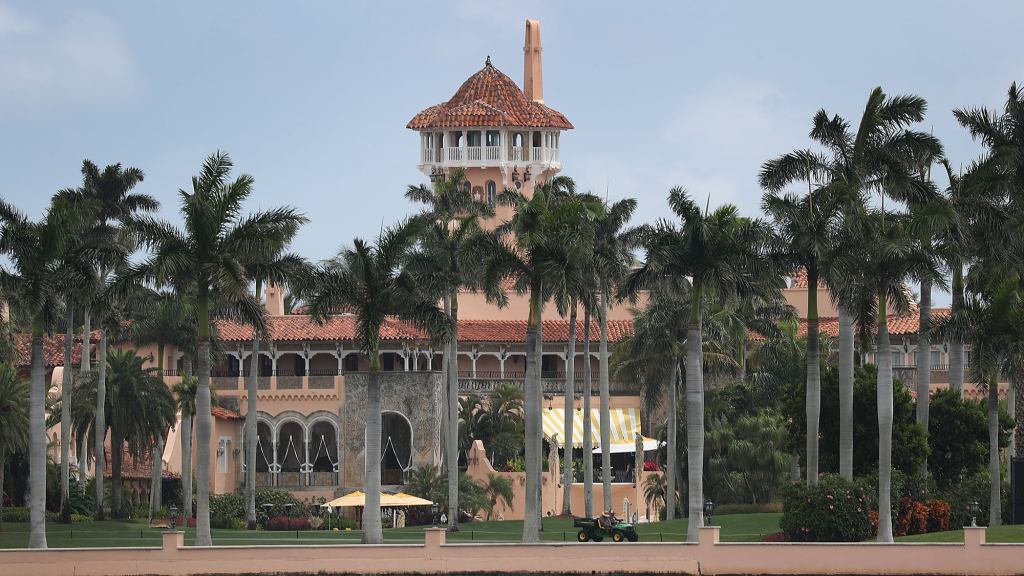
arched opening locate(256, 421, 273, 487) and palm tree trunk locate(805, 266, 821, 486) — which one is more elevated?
palm tree trunk locate(805, 266, 821, 486)

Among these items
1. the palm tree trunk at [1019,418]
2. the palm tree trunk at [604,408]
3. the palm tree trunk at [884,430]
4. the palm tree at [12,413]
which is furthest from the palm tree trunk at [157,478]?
the palm tree trunk at [1019,418]

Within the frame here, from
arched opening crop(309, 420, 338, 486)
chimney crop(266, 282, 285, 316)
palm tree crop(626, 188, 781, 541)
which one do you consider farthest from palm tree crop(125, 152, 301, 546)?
chimney crop(266, 282, 285, 316)

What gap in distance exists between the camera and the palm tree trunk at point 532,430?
2327 inches

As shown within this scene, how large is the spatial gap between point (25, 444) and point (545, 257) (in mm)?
21615

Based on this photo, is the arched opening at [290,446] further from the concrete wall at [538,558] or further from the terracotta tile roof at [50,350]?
the concrete wall at [538,558]

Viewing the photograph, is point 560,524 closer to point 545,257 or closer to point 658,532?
point 658,532

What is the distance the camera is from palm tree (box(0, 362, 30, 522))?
68125 mm

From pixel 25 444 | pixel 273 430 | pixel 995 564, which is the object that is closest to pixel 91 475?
pixel 273 430

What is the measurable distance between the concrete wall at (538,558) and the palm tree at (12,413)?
54.5ft

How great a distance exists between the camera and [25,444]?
232 ft

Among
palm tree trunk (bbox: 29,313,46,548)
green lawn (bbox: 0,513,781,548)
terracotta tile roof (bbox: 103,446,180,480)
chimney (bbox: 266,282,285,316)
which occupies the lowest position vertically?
green lawn (bbox: 0,513,781,548)

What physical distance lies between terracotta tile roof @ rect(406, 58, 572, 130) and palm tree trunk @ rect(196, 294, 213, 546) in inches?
2023

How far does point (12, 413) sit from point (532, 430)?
18876 millimetres

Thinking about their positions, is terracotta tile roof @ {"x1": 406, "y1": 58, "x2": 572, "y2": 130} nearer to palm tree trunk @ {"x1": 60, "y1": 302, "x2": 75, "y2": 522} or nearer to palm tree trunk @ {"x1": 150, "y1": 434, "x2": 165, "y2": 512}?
palm tree trunk @ {"x1": 150, "y1": 434, "x2": 165, "y2": 512}
